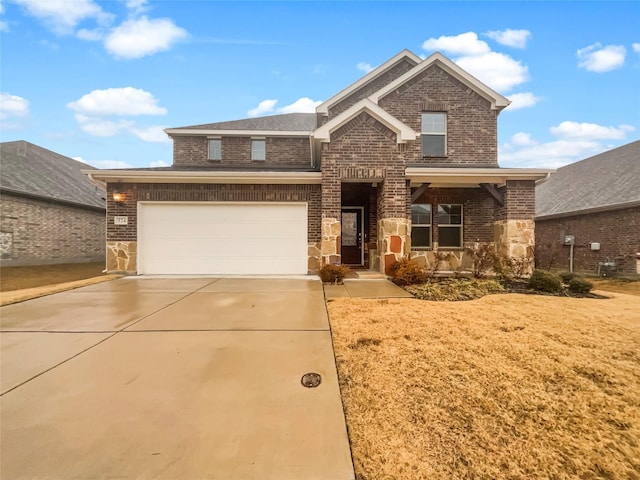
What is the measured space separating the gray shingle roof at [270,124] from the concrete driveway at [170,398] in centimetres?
1174

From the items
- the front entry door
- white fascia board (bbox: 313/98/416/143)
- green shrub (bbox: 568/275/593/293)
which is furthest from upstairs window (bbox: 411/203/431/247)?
green shrub (bbox: 568/275/593/293)

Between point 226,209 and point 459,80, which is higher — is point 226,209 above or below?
below

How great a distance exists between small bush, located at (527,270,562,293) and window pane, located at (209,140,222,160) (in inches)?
524

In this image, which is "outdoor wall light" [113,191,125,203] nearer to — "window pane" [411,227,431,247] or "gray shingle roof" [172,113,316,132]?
"gray shingle roof" [172,113,316,132]

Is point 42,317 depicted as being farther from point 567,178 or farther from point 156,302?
point 567,178

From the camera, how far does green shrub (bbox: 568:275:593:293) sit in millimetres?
6262

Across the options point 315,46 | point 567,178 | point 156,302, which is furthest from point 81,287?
point 567,178

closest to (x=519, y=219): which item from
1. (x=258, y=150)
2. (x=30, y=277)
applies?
(x=258, y=150)

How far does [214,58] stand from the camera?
11922 millimetres

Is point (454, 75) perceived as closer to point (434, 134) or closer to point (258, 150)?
point (434, 134)

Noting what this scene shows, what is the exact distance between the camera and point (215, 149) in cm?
1369

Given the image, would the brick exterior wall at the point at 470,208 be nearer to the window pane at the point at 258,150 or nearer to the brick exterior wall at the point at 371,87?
the brick exterior wall at the point at 371,87

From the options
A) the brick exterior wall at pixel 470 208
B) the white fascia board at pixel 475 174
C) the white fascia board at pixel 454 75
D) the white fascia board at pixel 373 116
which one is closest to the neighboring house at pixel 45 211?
the white fascia board at pixel 373 116

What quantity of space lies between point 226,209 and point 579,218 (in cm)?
1396
